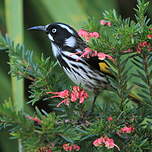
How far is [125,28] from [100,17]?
1049mm

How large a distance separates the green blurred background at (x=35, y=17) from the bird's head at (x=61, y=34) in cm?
21

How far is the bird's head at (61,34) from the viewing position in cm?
130

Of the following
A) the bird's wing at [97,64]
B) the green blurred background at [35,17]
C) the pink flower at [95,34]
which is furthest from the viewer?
the green blurred background at [35,17]

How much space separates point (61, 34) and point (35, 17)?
694 millimetres

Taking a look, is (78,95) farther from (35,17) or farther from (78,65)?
(35,17)

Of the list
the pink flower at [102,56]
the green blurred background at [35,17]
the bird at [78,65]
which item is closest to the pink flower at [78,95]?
the pink flower at [102,56]

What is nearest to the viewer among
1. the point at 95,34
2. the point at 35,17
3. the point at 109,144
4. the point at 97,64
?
the point at 109,144

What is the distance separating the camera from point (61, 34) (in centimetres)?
133

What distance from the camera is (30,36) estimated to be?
1.93 metres

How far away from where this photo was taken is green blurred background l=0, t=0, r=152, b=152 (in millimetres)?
1544

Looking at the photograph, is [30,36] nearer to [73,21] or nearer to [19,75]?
[73,21]

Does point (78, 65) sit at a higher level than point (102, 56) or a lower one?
lower

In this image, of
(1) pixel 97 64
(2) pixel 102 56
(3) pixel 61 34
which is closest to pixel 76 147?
(2) pixel 102 56

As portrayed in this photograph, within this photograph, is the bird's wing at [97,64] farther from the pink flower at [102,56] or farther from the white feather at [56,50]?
the pink flower at [102,56]
